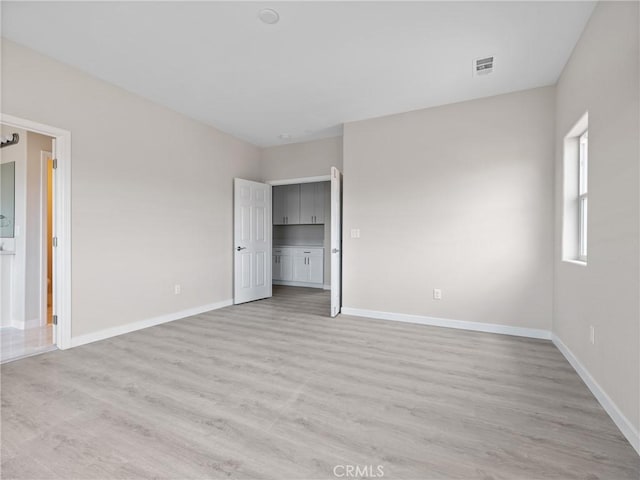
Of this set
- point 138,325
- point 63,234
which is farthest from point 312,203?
point 63,234

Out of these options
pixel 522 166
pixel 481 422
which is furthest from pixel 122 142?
pixel 522 166

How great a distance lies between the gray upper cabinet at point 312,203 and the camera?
6.82 metres

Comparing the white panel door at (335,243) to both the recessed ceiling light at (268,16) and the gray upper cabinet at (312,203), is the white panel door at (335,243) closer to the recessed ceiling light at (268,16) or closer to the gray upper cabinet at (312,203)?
the recessed ceiling light at (268,16)

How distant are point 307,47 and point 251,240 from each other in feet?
10.7

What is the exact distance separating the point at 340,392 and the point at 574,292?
6.96ft

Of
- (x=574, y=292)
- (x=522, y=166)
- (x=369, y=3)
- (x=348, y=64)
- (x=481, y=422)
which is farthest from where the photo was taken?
(x=522, y=166)

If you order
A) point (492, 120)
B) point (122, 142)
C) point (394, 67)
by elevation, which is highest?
point (394, 67)

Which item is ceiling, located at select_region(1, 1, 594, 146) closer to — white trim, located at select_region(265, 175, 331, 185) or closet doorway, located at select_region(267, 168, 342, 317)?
white trim, located at select_region(265, 175, 331, 185)

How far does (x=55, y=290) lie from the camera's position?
299 cm

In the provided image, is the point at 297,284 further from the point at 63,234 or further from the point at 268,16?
the point at 268,16

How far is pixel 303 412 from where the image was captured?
1.91m

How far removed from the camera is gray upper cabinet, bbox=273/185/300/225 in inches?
279

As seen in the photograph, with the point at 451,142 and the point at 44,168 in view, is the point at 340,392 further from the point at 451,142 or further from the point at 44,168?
the point at 44,168

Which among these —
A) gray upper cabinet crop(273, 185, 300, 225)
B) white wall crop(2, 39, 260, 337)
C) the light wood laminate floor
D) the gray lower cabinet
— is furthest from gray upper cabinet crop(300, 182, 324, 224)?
the light wood laminate floor
